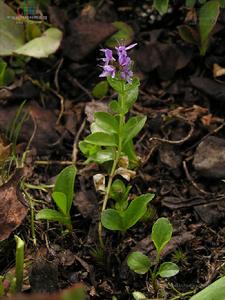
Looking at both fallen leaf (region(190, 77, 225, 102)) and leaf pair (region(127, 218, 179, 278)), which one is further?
fallen leaf (region(190, 77, 225, 102))

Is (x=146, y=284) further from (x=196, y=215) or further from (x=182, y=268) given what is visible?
(x=196, y=215)

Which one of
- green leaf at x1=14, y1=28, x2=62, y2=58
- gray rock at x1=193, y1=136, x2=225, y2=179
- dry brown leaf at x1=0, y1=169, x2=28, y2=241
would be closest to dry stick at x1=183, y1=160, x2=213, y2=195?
gray rock at x1=193, y1=136, x2=225, y2=179

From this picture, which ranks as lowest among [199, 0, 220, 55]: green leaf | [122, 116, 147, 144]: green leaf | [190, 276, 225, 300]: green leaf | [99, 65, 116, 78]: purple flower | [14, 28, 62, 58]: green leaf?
[190, 276, 225, 300]: green leaf

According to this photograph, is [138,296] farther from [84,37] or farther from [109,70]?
[84,37]

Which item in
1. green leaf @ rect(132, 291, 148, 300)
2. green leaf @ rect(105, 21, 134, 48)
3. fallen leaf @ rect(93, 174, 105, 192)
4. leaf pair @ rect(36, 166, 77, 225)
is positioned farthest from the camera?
green leaf @ rect(105, 21, 134, 48)

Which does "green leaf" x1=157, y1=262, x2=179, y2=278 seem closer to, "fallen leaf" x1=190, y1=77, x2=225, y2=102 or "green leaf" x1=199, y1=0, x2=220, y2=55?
"fallen leaf" x1=190, y1=77, x2=225, y2=102

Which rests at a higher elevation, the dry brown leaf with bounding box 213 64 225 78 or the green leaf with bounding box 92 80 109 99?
the dry brown leaf with bounding box 213 64 225 78

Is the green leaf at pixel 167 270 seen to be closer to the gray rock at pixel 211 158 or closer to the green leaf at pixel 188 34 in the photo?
the gray rock at pixel 211 158

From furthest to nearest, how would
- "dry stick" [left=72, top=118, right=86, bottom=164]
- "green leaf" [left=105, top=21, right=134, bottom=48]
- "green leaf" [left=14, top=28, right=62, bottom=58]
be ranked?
"green leaf" [left=105, top=21, right=134, bottom=48] < "green leaf" [left=14, top=28, right=62, bottom=58] < "dry stick" [left=72, top=118, right=86, bottom=164]
